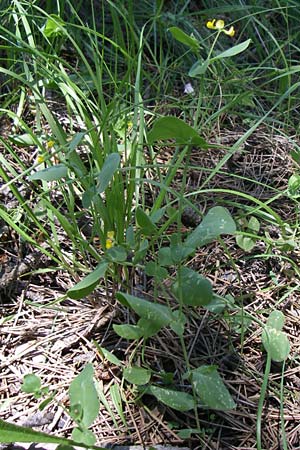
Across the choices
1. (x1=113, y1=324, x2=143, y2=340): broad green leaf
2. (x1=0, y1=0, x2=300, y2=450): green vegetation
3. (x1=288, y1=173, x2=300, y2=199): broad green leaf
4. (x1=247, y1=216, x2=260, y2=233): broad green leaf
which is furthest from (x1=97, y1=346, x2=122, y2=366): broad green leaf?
(x1=288, y1=173, x2=300, y2=199): broad green leaf

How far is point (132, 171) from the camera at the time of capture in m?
1.38

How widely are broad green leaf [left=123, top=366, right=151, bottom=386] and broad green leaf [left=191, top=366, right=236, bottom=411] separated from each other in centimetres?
8

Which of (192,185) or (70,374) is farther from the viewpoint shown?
(192,185)

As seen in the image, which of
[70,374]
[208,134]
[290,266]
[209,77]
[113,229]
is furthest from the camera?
[209,77]

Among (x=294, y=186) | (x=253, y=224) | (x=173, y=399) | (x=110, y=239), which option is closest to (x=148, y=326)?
(x=173, y=399)

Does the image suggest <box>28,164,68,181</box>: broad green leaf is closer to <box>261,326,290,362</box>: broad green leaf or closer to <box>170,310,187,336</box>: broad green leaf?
<box>170,310,187,336</box>: broad green leaf

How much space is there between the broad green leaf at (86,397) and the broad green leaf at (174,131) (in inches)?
17.4

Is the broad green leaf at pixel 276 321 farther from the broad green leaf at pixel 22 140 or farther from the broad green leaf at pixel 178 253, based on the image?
the broad green leaf at pixel 22 140

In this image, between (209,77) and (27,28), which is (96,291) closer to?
(27,28)

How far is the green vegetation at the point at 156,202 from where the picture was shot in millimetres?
1108

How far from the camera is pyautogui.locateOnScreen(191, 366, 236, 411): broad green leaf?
1044mm

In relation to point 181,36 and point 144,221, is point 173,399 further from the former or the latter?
point 181,36

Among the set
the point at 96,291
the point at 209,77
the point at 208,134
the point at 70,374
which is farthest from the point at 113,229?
the point at 209,77

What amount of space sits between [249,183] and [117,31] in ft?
1.77
